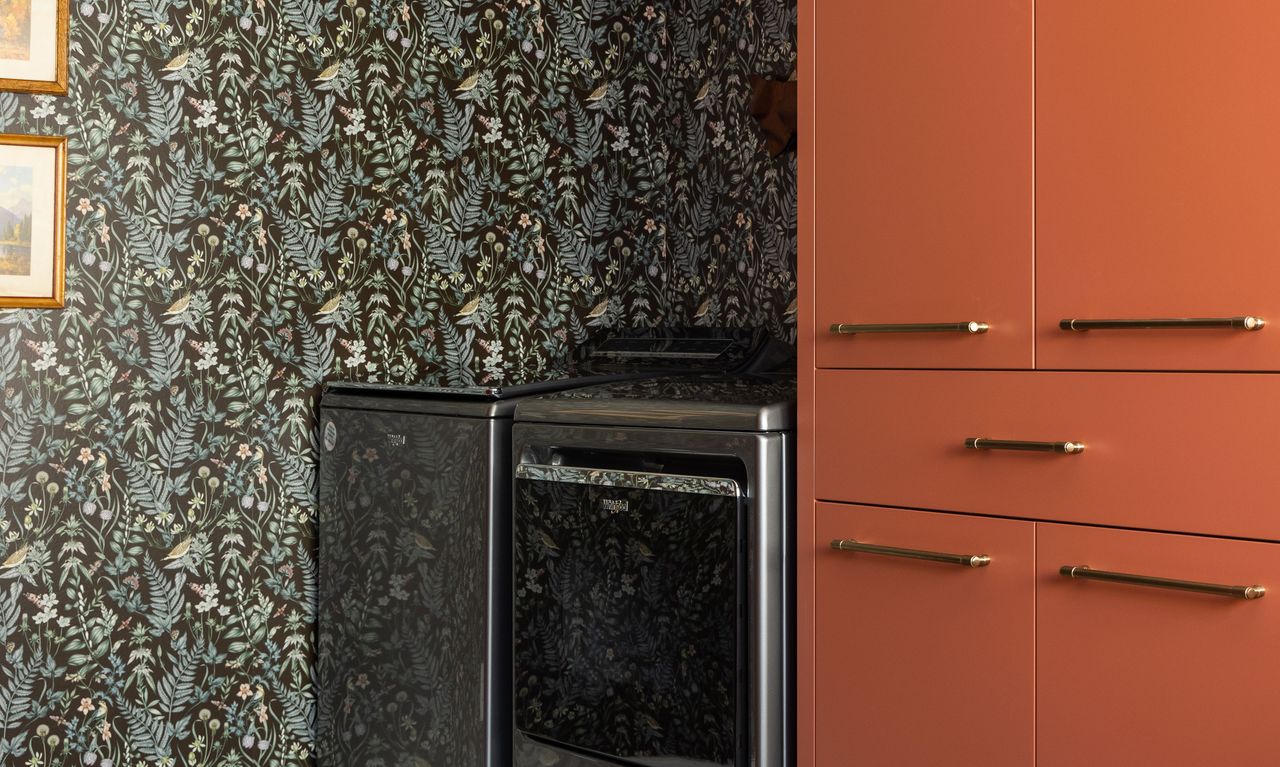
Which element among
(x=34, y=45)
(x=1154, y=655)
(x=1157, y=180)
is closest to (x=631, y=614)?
(x=1154, y=655)

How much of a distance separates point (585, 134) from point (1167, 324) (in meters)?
1.85

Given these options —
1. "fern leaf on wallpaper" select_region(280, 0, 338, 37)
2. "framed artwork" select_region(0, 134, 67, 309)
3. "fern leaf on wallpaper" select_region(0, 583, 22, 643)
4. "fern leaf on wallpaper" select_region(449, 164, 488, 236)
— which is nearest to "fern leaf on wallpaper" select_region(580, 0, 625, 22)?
"fern leaf on wallpaper" select_region(449, 164, 488, 236)

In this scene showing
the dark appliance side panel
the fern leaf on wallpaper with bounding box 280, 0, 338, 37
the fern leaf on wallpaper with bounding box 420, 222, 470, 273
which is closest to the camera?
the dark appliance side panel

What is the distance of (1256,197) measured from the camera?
1.35 metres

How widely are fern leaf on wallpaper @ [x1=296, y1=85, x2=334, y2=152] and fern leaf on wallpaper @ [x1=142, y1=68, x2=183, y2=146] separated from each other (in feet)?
0.85

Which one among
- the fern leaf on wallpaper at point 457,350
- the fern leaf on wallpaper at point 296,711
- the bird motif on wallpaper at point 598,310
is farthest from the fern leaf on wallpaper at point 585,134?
the fern leaf on wallpaper at point 296,711

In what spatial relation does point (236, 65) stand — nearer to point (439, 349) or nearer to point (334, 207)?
point (334, 207)

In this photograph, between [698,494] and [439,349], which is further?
[439,349]

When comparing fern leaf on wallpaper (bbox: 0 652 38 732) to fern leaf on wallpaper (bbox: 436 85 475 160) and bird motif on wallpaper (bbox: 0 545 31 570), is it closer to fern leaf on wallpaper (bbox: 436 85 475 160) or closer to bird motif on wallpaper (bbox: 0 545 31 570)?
bird motif on wallpaper (bbox: 0 545 31 570)

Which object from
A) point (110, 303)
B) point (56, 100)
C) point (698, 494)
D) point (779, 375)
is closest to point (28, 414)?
point (110, 303)

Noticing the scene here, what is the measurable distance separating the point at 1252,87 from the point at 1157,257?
0.22 metres

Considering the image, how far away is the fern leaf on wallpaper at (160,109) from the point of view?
2379 mm

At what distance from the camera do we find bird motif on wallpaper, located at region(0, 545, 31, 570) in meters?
2.24

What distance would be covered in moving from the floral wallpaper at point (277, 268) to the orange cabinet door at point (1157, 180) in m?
1.20
